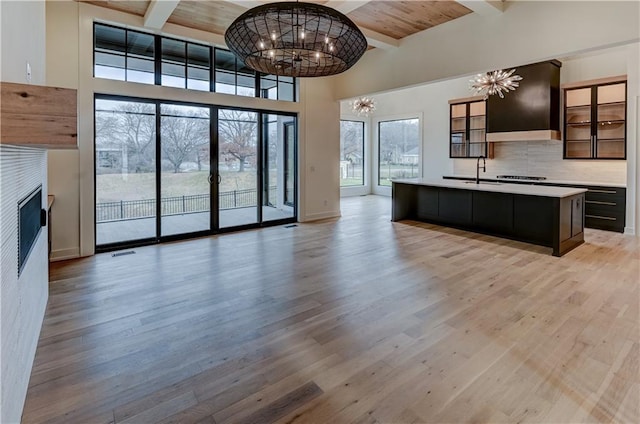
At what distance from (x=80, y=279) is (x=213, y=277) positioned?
148 cm

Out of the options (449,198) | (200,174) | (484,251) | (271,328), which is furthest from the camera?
(449,198)

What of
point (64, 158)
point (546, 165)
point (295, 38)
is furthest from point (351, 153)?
point (295, 38)

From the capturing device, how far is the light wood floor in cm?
203

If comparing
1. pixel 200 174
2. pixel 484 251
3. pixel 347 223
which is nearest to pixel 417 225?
pixel 347 223

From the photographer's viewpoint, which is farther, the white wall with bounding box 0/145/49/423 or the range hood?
the range hood

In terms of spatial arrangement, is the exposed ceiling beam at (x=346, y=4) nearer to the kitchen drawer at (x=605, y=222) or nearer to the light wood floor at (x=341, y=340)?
the light wood floor at (x=341, y=340)

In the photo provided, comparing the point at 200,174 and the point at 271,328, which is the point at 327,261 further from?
the point at 200,174

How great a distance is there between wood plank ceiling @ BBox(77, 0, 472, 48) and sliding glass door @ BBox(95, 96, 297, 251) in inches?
48.2

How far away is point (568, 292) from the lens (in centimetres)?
367

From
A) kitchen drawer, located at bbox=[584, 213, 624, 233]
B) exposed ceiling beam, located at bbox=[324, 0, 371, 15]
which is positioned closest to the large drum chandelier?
exposed ceiling beam, located at bbox=[324, 0, 371, 15]

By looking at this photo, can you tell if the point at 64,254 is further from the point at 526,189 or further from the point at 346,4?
the point at 526,189

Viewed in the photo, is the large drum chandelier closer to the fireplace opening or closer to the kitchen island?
the fireplace opening

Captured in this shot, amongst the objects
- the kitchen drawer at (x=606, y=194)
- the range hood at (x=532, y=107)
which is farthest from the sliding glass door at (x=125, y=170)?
the kitchen drawer at (x=606, y=194)

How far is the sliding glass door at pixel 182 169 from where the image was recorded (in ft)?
17.6
